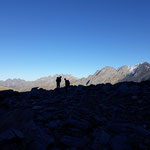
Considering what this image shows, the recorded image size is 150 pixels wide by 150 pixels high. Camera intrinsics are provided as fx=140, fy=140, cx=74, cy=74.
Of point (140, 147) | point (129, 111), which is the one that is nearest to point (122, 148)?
point (140, 147)

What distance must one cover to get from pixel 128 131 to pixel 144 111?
382 centimetres

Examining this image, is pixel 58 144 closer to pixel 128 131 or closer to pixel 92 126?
pixel 92 126

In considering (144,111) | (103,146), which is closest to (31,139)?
(103,146)

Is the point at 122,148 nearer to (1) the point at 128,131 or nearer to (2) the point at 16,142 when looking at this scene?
(1) the point at 128,131

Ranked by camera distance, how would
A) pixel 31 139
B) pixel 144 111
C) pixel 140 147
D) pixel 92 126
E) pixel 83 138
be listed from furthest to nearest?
pixel 144 111 < pixel 92 126 < pixel 83 138 < pixel 31 139 < pixel 140 147

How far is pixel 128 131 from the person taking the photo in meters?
6.92

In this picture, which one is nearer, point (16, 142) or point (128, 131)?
point (16, 142)

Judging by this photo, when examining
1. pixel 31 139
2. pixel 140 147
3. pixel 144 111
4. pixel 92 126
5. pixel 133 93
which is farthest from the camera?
pixel 133 93

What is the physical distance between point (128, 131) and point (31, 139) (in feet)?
15.1

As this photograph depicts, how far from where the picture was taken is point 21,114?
8.01 metres

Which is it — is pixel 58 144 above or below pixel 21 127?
below

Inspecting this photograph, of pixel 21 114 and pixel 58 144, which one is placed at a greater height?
pixel 21 114

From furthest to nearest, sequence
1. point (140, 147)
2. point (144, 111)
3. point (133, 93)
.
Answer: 1. point (133, 93)
2. point (144, 111)
3. point (140, 147)

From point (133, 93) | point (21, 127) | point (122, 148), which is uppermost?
point (133, 93)
